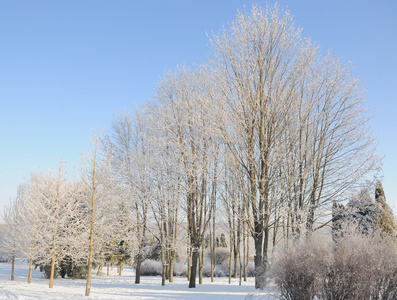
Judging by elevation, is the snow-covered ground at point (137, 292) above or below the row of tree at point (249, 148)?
below

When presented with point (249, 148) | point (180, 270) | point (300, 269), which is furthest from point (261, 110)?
point (180, 270)

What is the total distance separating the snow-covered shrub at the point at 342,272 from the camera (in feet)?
24.3

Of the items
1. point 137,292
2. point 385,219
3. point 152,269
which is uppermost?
point 385,219

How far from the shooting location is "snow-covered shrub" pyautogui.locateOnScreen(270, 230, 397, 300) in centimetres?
742

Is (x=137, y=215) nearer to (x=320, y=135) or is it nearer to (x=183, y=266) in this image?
(x=320, y=135)

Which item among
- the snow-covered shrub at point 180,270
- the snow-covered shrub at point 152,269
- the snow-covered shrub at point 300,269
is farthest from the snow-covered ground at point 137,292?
the snow-covered shrub at point 152,269

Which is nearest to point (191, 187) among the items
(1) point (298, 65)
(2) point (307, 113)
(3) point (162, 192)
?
(3) point (162, 192)

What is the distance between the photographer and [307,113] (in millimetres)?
13055

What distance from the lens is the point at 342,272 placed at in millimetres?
7492

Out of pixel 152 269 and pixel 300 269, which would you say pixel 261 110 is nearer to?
pixel 300 269

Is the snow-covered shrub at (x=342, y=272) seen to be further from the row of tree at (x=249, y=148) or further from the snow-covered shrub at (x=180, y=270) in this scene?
the snow-covered shrub at (x=180, y=270)

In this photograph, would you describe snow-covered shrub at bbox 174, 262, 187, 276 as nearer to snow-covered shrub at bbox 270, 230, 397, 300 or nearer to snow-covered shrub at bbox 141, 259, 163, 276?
snow-covered shrub at bbox 141, 259, 163, 276

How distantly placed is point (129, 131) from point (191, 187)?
7267 mm

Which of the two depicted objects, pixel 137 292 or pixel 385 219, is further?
pixel 385 219
